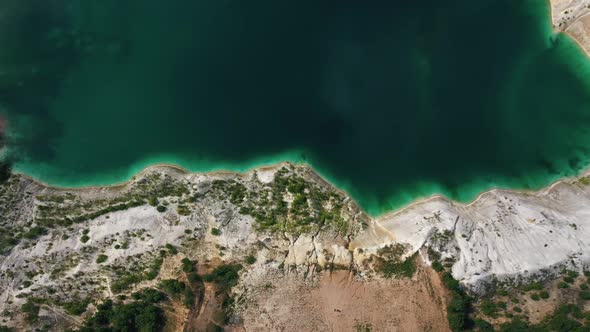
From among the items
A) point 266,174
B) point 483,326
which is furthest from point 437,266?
point 266,174

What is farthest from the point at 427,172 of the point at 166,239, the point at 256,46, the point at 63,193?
the point at 63,193

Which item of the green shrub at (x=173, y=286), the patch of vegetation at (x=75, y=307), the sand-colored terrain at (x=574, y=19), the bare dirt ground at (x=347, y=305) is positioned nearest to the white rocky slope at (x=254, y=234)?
the patch of vegetation at (x=75, y=307)

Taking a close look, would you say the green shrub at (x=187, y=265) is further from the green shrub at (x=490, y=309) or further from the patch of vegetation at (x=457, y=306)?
the green shrub at (x=490, y=309)

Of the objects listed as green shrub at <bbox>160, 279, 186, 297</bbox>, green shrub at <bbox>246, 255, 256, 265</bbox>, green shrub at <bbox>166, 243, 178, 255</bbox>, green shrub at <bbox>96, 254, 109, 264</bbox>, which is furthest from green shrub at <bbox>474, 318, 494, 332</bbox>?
green shrub at <bbox>96, 254, 109, 264</bbox>

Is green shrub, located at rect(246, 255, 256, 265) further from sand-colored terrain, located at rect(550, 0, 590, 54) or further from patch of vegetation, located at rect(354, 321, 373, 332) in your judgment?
sand-colored terrain, located at rect(550, 0, 590, 54)

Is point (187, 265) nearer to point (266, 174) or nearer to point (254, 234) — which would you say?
point (254, 234)
